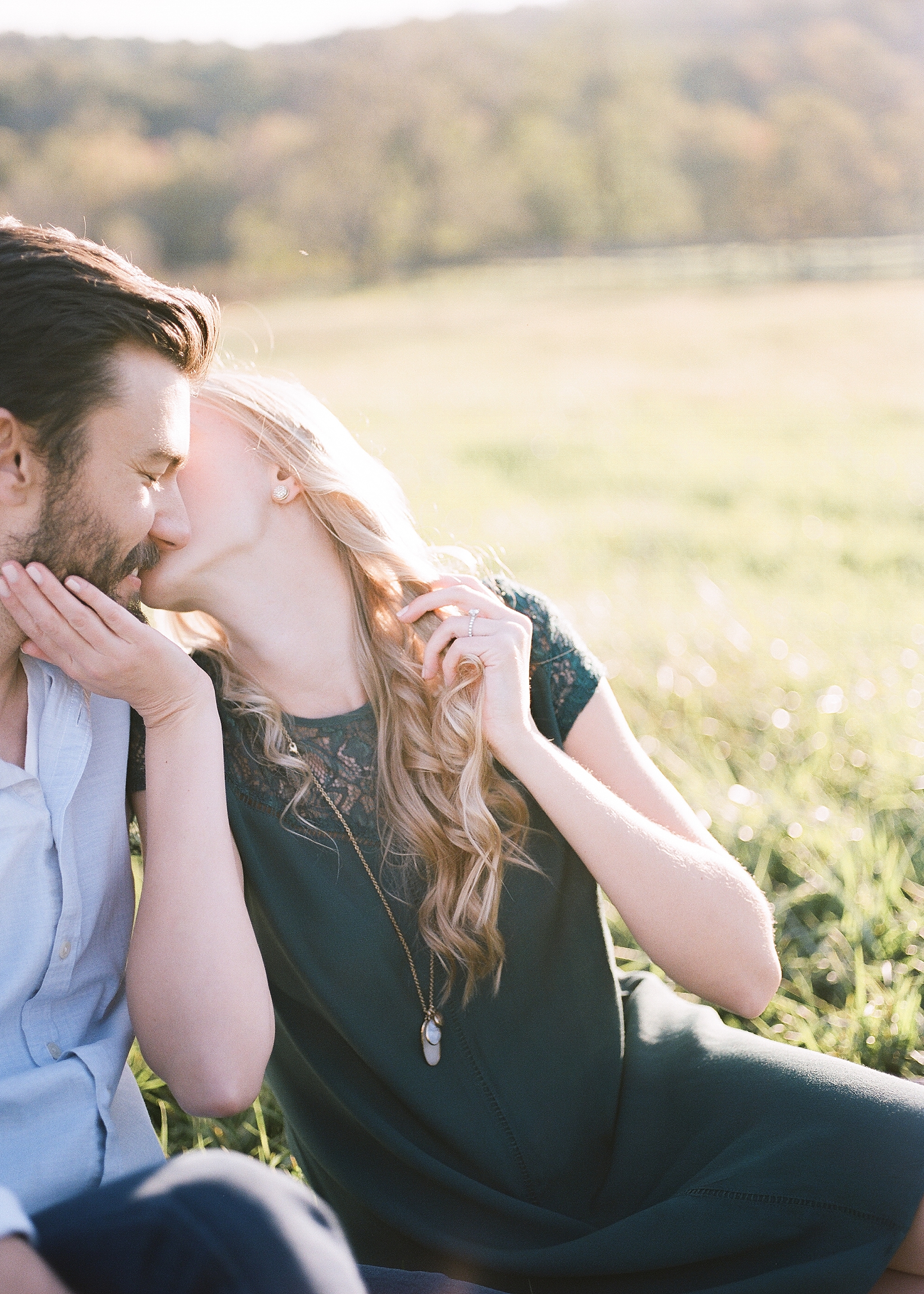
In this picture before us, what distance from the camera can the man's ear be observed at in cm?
169

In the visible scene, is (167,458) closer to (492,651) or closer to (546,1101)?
(492,651)

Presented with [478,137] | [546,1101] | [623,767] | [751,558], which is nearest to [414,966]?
[546,1101]

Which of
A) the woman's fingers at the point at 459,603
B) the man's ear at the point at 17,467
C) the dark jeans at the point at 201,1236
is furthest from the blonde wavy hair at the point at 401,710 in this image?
the dark jeans at the point at 201,1236

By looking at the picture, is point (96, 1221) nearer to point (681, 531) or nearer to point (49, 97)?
point (681, 531)

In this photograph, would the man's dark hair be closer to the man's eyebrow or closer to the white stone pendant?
the man's eyebrow

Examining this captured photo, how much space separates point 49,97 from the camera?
36.4 metres

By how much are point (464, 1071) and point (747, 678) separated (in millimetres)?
3360

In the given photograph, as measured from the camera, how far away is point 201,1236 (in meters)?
1.14

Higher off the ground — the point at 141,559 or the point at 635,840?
the point at 141,559

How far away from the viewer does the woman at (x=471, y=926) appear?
1.81 metres

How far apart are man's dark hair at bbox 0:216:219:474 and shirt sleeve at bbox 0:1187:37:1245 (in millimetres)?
1062

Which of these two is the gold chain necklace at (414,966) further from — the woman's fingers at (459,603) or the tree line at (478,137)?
the tree line at (478,137)

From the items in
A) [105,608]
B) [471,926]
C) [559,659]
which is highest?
[105,608]

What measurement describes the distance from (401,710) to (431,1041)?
63cm
